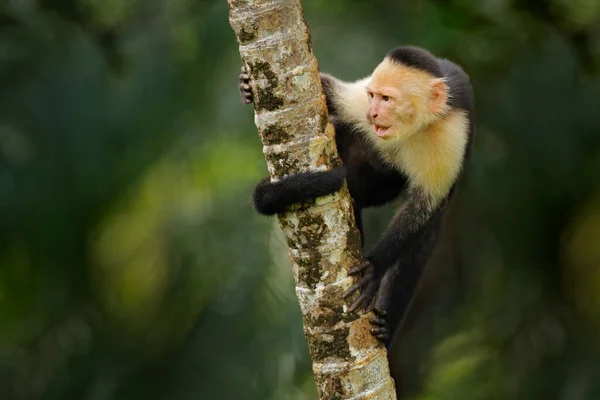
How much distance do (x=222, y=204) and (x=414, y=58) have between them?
1.74 meters

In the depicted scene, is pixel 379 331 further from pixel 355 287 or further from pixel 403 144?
pixel 403 144

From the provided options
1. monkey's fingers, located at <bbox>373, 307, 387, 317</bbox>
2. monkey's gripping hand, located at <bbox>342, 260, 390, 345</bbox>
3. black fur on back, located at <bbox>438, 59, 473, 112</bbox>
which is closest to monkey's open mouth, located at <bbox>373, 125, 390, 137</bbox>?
black fur on back, located at <bbox>438, 59, 473, 112</bbox>

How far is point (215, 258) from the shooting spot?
16.6ft

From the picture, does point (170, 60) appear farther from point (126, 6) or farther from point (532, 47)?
point (532, 47)

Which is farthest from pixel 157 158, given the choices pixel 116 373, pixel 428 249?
pixel 428 249

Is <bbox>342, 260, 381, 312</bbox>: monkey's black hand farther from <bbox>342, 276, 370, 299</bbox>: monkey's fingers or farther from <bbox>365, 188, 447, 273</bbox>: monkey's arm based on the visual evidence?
<bbox>365, 188, 447, 273</bbox>: monkey's arm

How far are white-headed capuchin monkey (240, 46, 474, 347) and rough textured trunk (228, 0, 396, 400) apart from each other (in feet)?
1.32

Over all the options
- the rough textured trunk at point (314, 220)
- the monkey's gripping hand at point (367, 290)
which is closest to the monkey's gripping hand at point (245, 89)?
the rough textured trunk at point (314, 220)

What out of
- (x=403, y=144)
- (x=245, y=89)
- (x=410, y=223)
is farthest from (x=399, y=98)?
(x=245, y=89)

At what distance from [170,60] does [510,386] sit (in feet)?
9.94

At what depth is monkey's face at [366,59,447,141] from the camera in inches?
145

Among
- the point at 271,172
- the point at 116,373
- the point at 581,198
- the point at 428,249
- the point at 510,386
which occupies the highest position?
the point at 271,172

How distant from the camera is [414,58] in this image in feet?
12.2

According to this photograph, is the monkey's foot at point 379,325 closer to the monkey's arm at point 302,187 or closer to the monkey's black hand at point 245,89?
the monkey's arm at point 302,187
